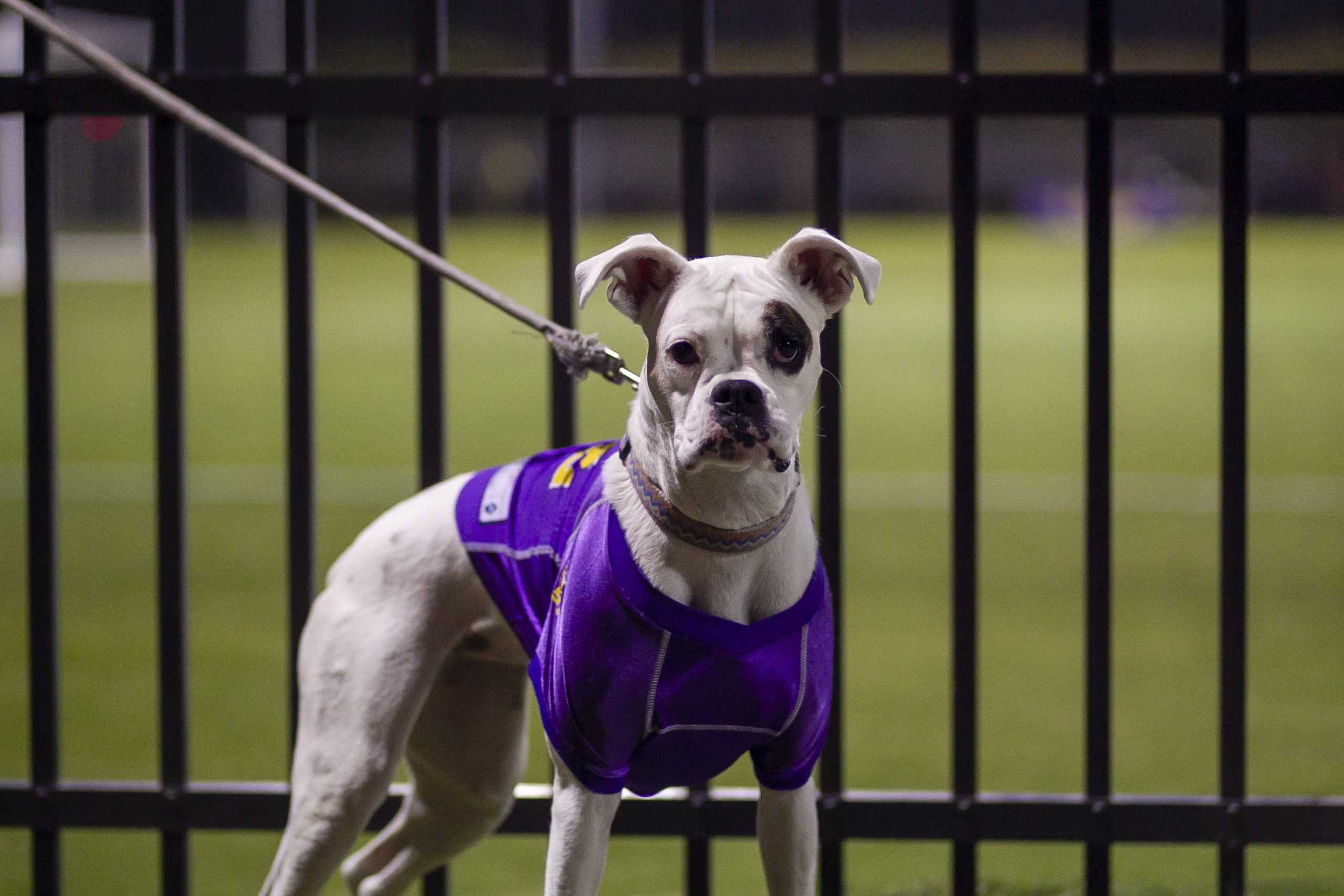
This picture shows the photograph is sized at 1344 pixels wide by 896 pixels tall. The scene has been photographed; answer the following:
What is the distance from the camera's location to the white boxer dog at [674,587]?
1.91m

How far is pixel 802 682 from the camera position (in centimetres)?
203

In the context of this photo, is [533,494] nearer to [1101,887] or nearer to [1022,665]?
[1101,887]

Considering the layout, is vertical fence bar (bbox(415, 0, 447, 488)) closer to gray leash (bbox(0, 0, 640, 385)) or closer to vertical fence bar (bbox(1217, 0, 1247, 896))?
gray leash (bbox(0, 0, 640, 385))

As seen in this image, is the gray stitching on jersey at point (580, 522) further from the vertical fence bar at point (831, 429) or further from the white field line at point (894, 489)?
the white field line at point (894, 489)

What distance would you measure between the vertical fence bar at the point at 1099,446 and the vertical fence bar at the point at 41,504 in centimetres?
212

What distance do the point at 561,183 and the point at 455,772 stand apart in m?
1.16

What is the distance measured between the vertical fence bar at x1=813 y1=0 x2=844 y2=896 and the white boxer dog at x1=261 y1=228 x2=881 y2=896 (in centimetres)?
69

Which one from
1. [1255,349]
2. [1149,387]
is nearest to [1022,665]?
[1149,387]

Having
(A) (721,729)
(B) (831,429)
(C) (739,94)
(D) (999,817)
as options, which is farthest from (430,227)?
(D) (999,817)

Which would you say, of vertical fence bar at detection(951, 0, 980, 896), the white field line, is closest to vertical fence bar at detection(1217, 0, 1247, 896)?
vertical fence bar at detection(951, 0, 980, 896)

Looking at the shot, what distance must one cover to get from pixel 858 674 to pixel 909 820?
281 centimetres

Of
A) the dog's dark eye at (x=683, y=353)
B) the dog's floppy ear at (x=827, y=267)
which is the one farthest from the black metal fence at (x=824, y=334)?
the dog's dark eye at (x=683, y=353)

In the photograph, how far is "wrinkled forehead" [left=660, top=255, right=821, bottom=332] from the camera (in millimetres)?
1903

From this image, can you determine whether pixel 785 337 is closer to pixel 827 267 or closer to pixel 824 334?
pixel 827 267
